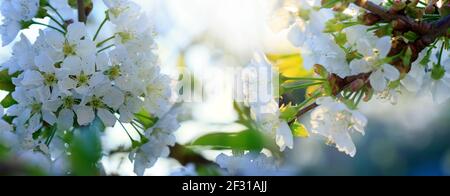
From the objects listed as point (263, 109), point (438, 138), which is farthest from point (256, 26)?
point (438, 138)

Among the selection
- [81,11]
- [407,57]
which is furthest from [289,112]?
[81,11]

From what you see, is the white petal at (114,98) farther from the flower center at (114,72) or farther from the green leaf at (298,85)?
the green leaf at (298,85)

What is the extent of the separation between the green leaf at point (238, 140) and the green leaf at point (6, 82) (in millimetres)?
278

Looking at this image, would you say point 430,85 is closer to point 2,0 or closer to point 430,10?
point 430,10

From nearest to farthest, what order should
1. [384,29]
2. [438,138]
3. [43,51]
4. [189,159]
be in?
[384,29]
[43,51]
[189,159]
[438,138]

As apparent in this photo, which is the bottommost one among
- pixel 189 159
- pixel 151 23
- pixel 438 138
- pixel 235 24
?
pixel 438 138

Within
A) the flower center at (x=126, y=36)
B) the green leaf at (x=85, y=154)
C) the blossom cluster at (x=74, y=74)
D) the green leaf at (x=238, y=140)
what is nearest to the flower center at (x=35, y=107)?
the blossom cluster at (x=74, y=74)

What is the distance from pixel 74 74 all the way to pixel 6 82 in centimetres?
17

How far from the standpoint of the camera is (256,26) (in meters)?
1.05

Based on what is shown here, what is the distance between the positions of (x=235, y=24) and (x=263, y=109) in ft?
1.56

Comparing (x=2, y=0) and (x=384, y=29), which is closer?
(x=384, y=29)

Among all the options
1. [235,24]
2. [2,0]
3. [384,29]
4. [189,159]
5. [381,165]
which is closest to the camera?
[384,29]

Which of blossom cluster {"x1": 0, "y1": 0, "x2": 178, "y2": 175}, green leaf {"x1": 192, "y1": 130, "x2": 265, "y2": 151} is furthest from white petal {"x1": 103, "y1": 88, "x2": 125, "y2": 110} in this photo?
green leaf {"x1": 192, "y1": 130, "x2": 265, "y2": 151}

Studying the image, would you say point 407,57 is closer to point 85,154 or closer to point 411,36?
point 411,36
